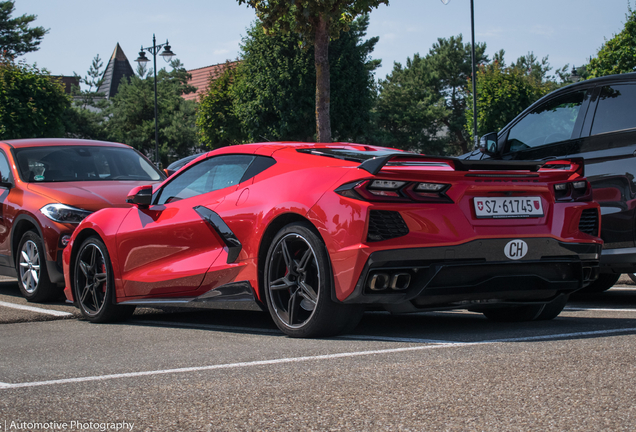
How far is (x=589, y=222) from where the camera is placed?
502 cm

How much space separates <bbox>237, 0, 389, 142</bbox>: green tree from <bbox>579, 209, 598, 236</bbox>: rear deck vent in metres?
14.6

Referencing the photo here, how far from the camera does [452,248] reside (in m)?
4.39

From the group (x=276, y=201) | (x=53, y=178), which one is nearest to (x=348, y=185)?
(x=276, y=201)

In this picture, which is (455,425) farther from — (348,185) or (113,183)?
(113,183)

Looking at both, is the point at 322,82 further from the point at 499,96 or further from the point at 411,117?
the point at 411,117

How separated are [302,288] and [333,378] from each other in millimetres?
1297

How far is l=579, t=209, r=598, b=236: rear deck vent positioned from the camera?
4.98 meters

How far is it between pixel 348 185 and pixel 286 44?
120 feet

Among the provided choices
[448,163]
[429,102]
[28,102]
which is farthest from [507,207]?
[429,102]

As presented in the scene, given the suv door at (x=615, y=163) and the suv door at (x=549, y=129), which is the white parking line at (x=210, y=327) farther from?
the suv door at (x=549, y=129)

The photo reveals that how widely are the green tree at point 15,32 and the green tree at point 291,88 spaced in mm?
24135

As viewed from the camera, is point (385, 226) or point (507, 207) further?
point (507, 207)

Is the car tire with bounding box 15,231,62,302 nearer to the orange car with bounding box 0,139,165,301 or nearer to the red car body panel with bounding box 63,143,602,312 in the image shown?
the orange car with bounding box 0,139,165,301

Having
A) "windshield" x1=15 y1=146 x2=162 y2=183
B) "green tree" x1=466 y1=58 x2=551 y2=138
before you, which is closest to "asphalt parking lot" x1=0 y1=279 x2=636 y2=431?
"windshield" x1=15 y1=146 x2=162 y2=183
